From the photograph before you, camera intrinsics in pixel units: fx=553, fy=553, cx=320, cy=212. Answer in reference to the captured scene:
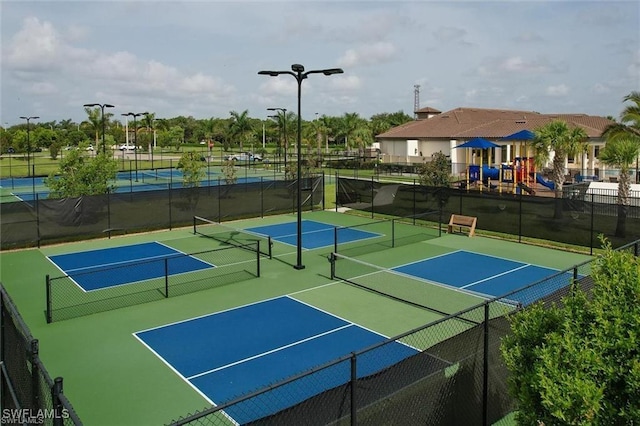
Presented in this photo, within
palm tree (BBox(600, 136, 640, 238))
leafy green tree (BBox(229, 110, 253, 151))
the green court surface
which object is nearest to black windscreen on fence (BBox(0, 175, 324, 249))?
the green court surface

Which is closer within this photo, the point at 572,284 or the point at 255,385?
the point at 572,284

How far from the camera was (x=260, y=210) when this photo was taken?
90.0 feet

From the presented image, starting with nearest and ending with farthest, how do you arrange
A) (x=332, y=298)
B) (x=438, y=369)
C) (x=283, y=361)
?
(x=438, y=369)
(x=283, y=361)
(x=332, y=298)

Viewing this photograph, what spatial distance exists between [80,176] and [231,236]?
749 centimetres

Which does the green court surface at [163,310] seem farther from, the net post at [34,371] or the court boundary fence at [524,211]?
the net post at [34,371]

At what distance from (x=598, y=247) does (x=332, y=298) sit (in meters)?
11.0

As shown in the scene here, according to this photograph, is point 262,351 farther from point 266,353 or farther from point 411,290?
point 411,290

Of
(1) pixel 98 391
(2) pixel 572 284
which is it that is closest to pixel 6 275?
(1) pixel 98 391

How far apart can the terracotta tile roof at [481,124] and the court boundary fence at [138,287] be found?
35.6 metres

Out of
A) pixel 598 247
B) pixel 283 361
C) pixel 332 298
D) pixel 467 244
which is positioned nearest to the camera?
pixel 283 361

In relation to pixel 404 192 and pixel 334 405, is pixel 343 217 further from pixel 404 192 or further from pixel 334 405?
pixel 334 405

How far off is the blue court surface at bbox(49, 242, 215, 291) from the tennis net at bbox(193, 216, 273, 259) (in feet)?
6.65

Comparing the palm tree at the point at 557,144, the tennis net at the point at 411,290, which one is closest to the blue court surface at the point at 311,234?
the tennis net at the point at 411,290

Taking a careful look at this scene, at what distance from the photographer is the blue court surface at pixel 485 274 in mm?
14953
